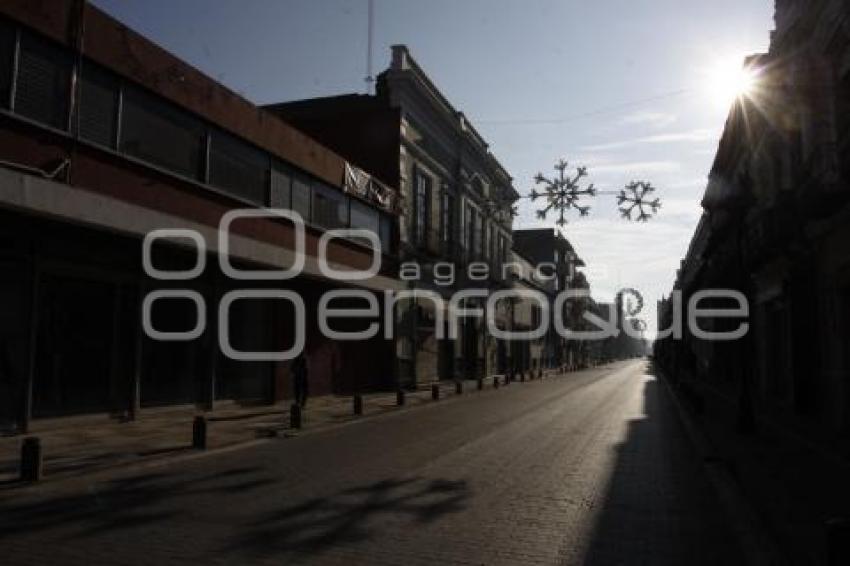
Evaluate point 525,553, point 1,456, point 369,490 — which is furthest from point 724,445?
point 1,456

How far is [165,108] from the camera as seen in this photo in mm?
17406

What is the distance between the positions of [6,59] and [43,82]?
791 mm

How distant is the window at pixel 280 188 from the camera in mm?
22297

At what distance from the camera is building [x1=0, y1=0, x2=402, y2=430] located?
45.2ft

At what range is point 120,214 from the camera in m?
15.3

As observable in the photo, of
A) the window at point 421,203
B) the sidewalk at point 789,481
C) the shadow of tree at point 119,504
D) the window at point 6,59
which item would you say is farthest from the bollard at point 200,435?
the window at point 421,203

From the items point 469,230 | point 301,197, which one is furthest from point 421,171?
point 301,197

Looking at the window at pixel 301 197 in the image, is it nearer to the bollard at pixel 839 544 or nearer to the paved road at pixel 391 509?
the paved road at pixel 391 509

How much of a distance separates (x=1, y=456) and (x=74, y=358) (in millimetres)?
4062

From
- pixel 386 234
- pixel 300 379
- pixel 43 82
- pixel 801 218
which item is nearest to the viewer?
pixel 43 82

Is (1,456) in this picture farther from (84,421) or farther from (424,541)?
(424,541)

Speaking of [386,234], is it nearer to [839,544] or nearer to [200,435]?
[200,435]

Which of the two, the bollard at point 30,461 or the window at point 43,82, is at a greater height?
the window at point 43,82

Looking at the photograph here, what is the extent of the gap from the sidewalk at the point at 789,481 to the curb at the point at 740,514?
6 centimetres
